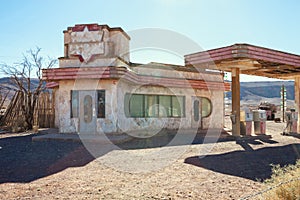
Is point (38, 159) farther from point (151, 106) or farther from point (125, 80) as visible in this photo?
point (151, 106)

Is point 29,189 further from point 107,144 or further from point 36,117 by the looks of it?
point 36,117

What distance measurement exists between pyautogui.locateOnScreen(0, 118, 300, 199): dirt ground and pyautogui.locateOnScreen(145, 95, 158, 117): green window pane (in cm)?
530

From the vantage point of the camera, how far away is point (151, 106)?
16.3 metres

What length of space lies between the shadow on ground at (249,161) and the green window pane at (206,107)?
26.7ft

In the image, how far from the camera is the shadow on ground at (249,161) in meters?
6.64

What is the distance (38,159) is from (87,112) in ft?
18.8

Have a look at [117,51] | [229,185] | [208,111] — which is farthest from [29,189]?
[208,111]

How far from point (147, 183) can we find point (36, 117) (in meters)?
14.8

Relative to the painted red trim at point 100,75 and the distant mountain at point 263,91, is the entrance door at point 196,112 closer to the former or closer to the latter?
the painted red trim at point 100,75

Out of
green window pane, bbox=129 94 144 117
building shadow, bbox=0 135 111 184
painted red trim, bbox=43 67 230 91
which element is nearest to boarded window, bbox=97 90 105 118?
painted red trim, bbox=43 67 230 91

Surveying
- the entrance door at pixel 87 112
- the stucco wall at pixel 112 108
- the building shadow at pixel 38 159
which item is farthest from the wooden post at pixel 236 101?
the building shadow at pixel 38 159

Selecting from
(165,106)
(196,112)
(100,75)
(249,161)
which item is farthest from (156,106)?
(249,161)

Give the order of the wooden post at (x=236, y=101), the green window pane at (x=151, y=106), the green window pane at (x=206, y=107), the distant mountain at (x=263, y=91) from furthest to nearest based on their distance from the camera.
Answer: the distant mountain at (x=263, y=91) < the green window pane at (x=206, y=107) < the green window pane at (x=151, y=106) < the wooden post at (x=236, y=101)

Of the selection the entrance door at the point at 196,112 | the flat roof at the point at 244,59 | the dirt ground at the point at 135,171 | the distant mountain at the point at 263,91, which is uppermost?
the distant mountain at the point at 263,91
